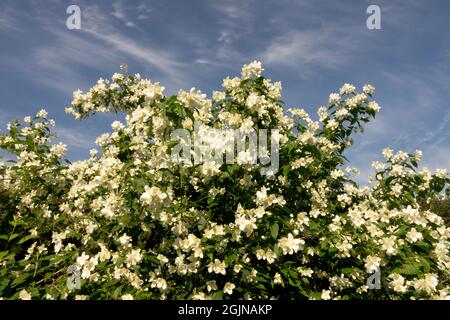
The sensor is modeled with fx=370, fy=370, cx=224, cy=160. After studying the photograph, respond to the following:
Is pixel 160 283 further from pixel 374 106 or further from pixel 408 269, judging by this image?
pixel 374 106

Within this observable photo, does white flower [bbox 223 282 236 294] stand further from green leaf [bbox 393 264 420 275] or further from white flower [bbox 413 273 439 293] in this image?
white flower [bbox 413 273 439 293]

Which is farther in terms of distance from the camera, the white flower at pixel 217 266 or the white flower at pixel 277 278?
the white flower at pixel 277 278

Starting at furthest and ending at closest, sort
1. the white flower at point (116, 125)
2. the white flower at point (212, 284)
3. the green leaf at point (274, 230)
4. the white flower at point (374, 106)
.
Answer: the white flower at point (374, 106)
the white flower at point (116, 125)
the white flower at point (212, 284)
the green leaf at point (274, 230)

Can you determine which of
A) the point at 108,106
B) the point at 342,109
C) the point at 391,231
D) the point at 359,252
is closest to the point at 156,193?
the point at 359,252

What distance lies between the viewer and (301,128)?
16.3 ft

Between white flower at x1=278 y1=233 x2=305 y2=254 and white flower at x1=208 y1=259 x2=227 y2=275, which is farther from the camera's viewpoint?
white flower at x1=278 y1=233 x2=305 y2=254

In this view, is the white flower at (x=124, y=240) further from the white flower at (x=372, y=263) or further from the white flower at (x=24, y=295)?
the white flower at (x=372, y=263)

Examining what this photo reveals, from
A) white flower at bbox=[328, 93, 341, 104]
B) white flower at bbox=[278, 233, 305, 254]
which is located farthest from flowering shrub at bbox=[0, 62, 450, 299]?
white flower at bbox=[328, 93, 341, 104]

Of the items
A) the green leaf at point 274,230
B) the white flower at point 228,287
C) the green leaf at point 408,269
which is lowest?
the white flower at point 228,287

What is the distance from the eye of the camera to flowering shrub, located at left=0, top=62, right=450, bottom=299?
11.5ft

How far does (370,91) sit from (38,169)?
5.30m

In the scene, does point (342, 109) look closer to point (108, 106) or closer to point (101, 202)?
point (101, 202)

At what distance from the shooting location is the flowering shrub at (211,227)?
3.51 metres

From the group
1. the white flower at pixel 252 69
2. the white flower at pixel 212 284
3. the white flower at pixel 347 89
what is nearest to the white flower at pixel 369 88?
the white flower at pixel 347 89
